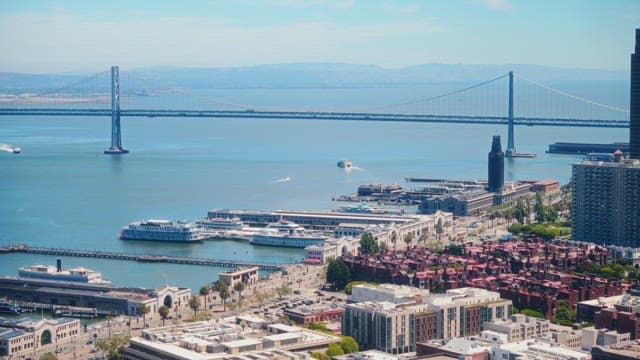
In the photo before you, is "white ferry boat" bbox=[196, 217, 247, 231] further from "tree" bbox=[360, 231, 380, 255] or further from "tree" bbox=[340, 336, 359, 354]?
"tree" bbox=[340, 336, 359, 354]

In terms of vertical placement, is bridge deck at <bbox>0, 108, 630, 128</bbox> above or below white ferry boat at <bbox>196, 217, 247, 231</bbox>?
above

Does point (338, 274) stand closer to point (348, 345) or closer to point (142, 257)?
point (142, 257)

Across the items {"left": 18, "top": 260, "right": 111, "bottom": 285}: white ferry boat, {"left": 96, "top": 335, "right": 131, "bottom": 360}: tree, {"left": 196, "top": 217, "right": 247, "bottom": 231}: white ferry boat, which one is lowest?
{"left": 96, "top": 335, "right": 131, "bottom": 360}: tree

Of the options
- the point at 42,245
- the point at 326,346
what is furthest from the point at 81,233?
the point at 326,346

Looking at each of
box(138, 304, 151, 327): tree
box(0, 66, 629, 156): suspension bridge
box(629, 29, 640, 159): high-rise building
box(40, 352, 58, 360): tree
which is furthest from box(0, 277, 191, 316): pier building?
box(0, 66, 629, 156): suspension bridge

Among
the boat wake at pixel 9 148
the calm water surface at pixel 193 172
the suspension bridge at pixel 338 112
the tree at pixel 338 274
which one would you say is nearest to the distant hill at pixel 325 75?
the suspension bridge at pixel 338 112

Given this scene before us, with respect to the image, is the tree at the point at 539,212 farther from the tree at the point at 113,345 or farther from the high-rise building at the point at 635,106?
the tree at the point at 113,345

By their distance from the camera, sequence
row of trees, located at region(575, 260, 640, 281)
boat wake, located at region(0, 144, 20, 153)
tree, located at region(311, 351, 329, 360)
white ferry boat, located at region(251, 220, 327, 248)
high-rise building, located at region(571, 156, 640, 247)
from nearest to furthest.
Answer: tree, located at region(311, 351, 329, 360) → row of trees, located at region(575, 260, 640, 281) → high-rise building, located at region(571, 156, 640, 247) → white ferry boat, located at region(251, 220, 327, 248) → boat wake, located at region(0, 144, 20, 153)

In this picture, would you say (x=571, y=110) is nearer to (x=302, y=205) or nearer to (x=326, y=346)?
(x=302, y=205)
